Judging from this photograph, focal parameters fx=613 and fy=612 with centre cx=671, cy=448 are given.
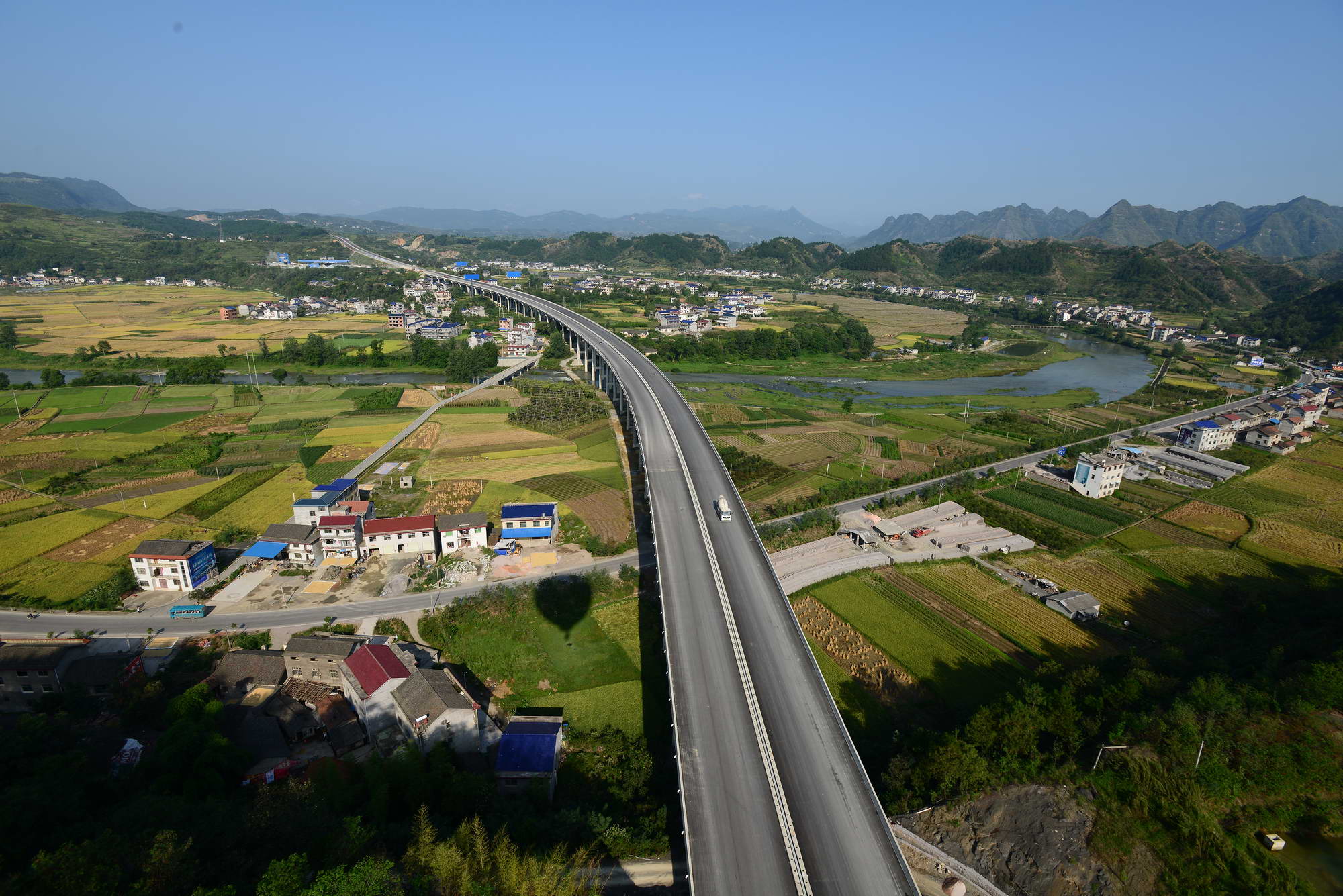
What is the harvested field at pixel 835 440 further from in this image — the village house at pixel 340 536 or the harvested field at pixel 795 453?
the village house at pixel 340 536

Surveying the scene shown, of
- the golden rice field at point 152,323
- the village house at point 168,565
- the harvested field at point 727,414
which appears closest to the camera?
the village house at point 168,565

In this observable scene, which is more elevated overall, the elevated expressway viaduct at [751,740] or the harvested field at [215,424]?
the elevated expressway viaduct at [751,740]

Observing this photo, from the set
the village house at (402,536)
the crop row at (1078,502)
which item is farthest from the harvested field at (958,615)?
the village house at (402,536)

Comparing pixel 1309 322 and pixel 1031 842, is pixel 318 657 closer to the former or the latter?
pixel 1031 842

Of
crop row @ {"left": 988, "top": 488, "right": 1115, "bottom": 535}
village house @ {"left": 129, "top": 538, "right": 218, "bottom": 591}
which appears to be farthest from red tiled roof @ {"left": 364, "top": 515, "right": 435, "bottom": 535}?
crop row @ {"left": 988, "top": 488, "right": 1115, "bottom": 535}

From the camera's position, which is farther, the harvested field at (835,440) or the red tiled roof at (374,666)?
the harvested field at (835,440)

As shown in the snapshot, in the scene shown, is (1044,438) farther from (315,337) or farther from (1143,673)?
(315,337)

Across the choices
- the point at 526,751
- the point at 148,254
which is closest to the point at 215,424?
the point at 526,751
